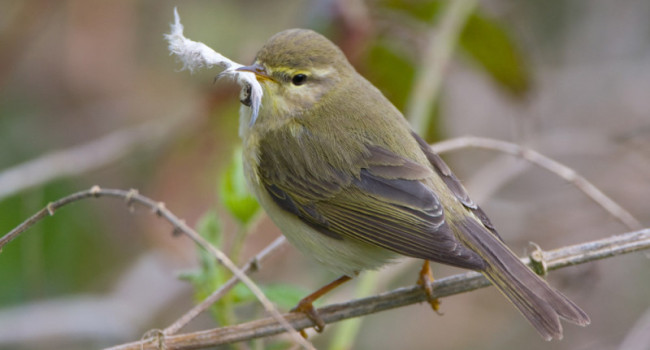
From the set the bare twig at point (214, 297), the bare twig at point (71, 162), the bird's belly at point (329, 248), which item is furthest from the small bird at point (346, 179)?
the bare twig at point (71, 162)

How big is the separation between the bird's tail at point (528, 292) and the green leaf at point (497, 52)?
5.55 feet

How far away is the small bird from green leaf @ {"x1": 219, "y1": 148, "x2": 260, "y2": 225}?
0.05 m

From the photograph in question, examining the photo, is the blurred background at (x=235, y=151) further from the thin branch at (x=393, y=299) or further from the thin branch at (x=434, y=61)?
the thin branch at (x=393, y=299)

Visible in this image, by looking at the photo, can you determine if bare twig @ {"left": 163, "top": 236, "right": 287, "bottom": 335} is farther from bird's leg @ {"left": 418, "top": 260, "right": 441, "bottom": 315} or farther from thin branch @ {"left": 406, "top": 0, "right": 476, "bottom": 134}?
thin branch @ {"left": 406, "top": 0, "right": 476, "bottom": 134}

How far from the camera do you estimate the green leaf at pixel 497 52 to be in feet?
14.3

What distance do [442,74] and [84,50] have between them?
2.55 m

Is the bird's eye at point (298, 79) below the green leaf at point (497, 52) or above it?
above

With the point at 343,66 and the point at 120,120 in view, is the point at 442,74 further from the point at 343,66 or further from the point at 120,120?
the point at 120,120

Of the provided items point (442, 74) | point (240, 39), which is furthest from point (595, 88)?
point (240, 39)

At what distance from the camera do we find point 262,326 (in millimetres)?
2771

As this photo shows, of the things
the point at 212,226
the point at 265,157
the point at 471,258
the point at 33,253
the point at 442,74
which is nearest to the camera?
the point at 471,258

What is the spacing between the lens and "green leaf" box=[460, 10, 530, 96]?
4.34m

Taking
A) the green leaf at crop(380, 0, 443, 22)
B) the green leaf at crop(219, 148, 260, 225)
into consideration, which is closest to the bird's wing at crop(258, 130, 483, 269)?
the green leaf at crop(219, 148, 260, 225)

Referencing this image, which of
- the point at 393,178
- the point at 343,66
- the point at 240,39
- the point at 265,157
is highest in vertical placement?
the point at 240,39
